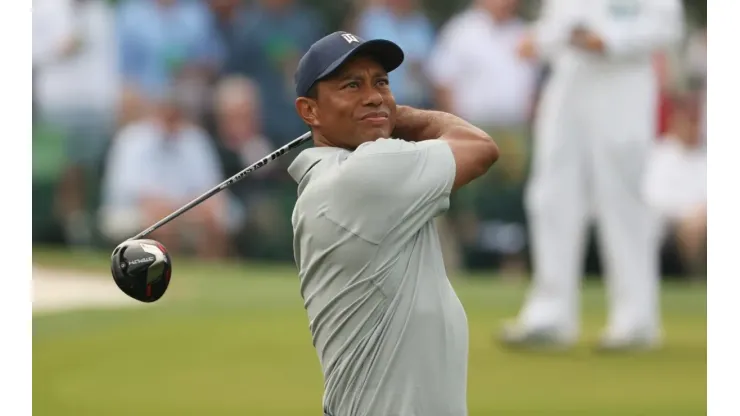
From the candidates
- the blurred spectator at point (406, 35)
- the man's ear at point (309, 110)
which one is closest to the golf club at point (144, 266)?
the man's ear at point (309, 110)

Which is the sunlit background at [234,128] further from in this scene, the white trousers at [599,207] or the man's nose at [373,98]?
the man's nose at [373,98]

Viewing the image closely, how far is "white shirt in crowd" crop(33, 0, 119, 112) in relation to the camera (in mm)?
9812

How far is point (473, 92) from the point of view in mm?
9461

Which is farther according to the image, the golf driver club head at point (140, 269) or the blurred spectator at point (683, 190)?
the blurred spectator at point (683, 190)

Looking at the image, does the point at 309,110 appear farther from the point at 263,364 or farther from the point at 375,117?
the point at 263,364

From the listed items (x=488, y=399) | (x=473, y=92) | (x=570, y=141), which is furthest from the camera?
(x=473, y=92)

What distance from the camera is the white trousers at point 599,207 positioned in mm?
6805

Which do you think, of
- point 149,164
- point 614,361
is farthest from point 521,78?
point 614,361

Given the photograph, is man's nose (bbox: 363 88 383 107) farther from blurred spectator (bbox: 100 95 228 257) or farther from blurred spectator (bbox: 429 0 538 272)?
blurred spectator (bbox: 100 95 228 257)

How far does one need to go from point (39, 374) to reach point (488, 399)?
2.26m

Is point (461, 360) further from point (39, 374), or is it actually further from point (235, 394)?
point (39, 374)

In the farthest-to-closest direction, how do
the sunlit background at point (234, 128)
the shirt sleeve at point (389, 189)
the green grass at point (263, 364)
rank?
the sunlit background at point (234, 128) → the green grass at point (263, 364) → the shirt sleeve at point (389, 189)

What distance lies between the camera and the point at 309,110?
291cm

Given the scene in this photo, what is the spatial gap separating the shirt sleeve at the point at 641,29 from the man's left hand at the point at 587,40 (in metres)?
0.04
